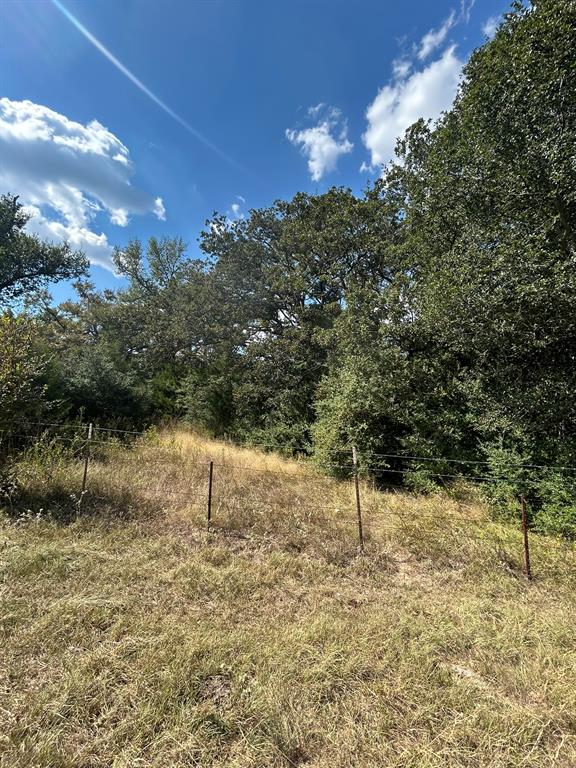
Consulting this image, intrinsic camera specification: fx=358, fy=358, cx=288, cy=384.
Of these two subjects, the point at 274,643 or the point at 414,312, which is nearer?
the point at 274,643

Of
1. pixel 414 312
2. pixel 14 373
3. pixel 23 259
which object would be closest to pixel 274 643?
A: pixel 14 373

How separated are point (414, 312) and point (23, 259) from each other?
15.9m

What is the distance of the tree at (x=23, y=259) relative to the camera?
14.6m

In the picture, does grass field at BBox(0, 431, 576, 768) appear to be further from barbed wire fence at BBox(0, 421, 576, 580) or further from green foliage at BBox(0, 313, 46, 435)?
green foliage at BBox(0, 313, 46, 435)

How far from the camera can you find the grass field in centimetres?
196

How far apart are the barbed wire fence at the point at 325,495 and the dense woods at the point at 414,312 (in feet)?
1.09

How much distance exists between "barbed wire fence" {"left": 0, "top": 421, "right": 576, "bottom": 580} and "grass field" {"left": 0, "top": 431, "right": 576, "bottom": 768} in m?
0.11

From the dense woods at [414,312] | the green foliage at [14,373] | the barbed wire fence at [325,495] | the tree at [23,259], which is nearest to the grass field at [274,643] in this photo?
the barbed wire fence at [325,495]

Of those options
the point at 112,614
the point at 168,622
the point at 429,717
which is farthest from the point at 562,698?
the point at 112,614

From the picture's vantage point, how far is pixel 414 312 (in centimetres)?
823

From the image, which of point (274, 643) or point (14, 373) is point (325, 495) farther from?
point (14, 373)

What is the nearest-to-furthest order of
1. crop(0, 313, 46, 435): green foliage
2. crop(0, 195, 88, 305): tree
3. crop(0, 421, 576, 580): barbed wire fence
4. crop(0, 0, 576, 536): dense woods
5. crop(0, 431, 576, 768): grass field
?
crop(0, 431, 576, 768): grass field, crop(0, 421, 576, 580): barbed wire fence, crop(0, 313, 46, 435): green foliage, crop(0, 0, 576, 536): dense woods, crop(0, 195, 88, 305): tree

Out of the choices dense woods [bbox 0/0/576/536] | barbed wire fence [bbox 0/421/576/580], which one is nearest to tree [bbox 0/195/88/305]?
dense woods [bbox 0/0/576/536]

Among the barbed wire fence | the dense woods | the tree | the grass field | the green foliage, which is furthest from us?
the tree
